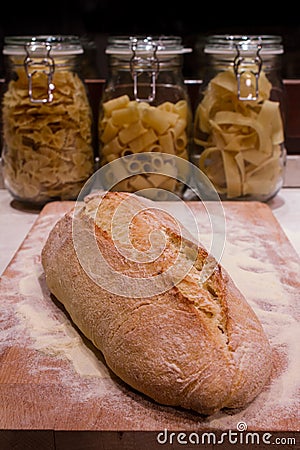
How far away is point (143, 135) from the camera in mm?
1346

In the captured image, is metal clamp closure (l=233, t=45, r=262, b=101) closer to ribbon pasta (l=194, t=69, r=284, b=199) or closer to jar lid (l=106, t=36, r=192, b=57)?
ribbon pasta (l=194, t=69, r=284, b=199)

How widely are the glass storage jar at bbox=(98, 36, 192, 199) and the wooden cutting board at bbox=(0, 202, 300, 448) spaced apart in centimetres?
25

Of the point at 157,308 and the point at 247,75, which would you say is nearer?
the point at 157,308

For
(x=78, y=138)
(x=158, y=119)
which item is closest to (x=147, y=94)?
(x=158, y=119)

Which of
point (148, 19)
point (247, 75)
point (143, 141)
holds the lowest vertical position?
point (143, 141)

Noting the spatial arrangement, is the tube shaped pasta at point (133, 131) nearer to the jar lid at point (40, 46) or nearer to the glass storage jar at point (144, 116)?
the glass storage jar at point (144, 116)

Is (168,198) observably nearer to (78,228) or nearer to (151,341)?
(78,228)

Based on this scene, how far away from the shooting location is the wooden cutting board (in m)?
0.68

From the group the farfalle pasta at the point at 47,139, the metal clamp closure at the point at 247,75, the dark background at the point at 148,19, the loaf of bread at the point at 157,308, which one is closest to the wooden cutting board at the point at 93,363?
the loaf of bread at the point at 157,308

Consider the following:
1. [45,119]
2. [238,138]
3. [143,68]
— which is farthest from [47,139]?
[238,138]

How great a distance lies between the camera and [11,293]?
3.22 feet

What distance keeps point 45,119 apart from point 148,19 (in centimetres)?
43

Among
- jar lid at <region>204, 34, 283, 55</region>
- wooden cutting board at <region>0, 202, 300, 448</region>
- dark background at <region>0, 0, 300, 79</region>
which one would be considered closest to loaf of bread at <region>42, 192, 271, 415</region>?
wooden cutting board at <region>0, 202, 300, 448</region>

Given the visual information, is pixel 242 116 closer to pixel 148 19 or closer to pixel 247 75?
pixel 247 75
